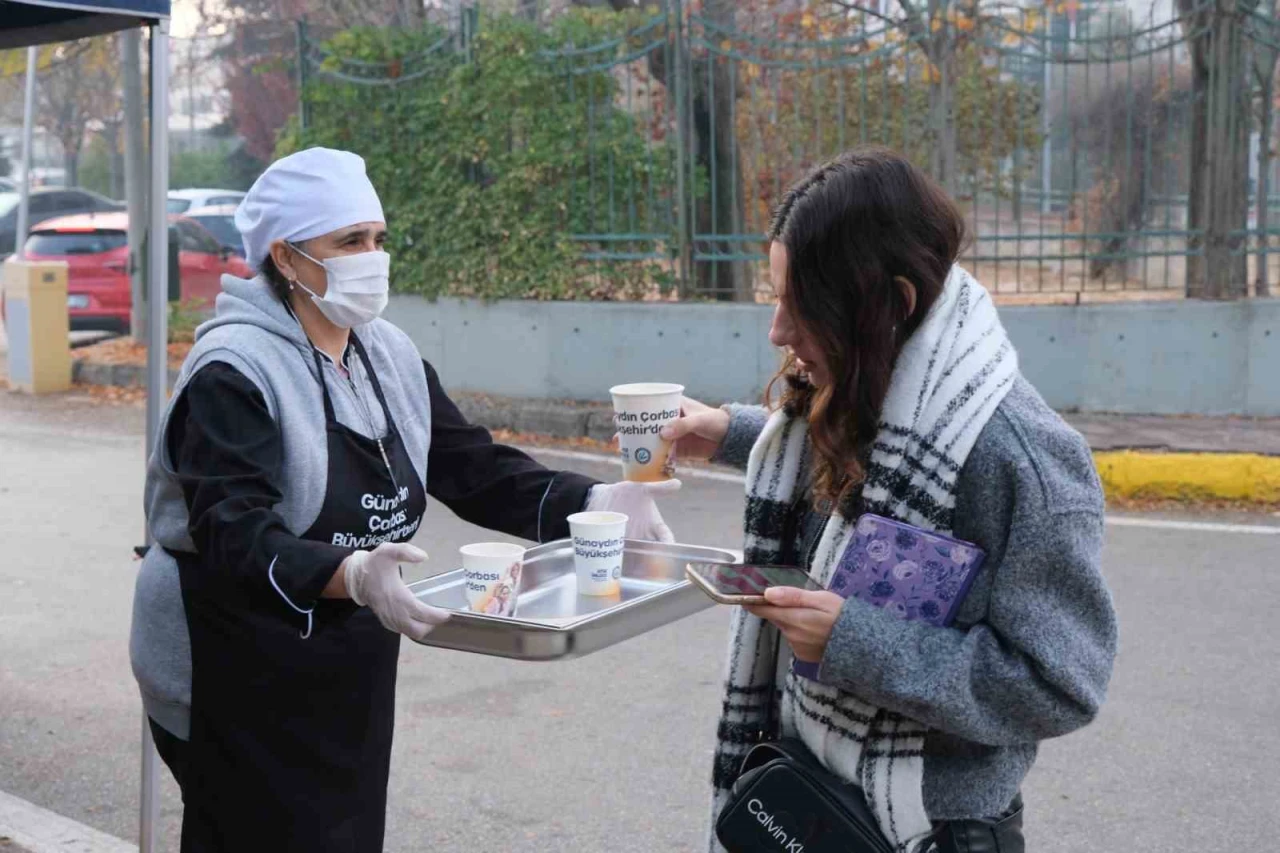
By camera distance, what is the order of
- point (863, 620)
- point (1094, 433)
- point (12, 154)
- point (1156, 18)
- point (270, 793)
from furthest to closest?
1. point (12, 154)
2. point (1156, 18)
3. point (1094, 433)
4. point (270, 793)
5. point (863, 620)

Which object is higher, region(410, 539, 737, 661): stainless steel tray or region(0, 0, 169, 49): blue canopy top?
region(0, 0, 169, 49): blue canopy top

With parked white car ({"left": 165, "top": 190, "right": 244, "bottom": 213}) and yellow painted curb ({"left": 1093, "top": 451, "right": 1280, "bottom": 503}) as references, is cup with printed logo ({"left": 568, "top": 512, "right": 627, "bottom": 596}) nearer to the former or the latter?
yellow painted curb ({"left": 1093, "top": 451, "right": 1280, "bottom": 503})

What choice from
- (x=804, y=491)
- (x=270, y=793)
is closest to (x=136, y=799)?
(x=270, y=793)

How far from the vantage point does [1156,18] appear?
10055 mm

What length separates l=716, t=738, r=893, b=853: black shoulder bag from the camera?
2092mm

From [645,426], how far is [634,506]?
0.94ft

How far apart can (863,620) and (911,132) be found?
883 cm

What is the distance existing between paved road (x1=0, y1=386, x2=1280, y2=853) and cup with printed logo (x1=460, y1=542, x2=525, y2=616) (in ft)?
6.48

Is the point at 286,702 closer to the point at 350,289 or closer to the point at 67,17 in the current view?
the point at 350,289

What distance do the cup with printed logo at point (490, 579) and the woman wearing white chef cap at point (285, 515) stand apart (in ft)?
0.87

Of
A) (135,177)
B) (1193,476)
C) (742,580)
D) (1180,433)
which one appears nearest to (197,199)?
(135,177)

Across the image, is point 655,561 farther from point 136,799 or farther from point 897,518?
point 136,799

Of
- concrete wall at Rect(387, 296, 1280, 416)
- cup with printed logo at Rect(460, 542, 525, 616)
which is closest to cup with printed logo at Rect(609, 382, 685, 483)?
cup with printed logo at Rect(460, 542, 525, 616)

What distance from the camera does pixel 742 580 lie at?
2160 millimetres
